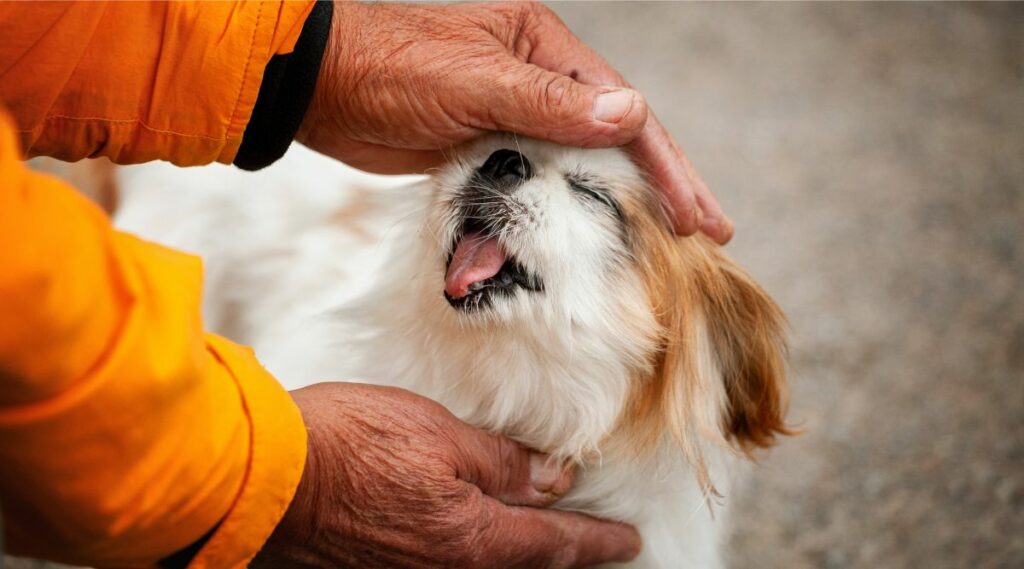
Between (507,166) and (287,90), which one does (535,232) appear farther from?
(287,90)

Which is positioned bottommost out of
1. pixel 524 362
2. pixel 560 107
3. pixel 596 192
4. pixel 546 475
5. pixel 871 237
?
pixel 871 237

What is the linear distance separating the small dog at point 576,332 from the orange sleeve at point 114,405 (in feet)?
1.40

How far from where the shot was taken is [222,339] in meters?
1.09

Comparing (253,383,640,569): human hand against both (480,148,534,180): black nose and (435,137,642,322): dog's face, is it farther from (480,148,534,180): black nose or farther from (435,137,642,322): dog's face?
(480,148,534,180): black nose

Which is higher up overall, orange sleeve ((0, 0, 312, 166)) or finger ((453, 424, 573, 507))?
orange sleeve ((0, 0, 312, 166))

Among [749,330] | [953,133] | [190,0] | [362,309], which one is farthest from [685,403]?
[953,133]

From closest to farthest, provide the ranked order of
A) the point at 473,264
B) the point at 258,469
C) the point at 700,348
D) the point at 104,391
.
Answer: the point at 104,391, the point at 258,469, the point at 473,264, the point at 700,348

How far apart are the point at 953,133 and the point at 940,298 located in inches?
41.2

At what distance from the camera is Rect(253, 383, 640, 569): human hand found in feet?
4.00

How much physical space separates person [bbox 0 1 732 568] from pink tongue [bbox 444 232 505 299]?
0.56ft

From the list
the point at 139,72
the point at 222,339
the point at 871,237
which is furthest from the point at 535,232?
the point at 871,237

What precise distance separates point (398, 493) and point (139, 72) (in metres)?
0.71

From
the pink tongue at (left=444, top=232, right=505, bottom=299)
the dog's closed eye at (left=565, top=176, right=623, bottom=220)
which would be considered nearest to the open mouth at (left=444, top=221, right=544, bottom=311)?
the pink tongue at (left=444, top=232, right=505, bottom=299)

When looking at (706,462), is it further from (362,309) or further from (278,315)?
(278,315)
